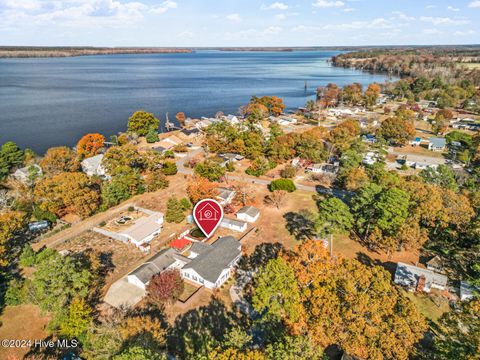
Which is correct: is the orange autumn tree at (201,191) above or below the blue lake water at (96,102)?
below

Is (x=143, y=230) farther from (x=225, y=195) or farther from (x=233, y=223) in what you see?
(x=225, y=195)

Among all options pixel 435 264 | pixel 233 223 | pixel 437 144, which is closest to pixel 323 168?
pixel 233 223

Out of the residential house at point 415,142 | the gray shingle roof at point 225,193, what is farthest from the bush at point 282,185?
the residential house at point 415,142

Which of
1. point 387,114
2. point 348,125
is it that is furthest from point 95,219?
point 387,114

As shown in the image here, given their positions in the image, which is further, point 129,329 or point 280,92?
point 280,92

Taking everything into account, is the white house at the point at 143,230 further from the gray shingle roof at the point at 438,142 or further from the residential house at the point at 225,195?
the gray shingle roof at the point at 438,142

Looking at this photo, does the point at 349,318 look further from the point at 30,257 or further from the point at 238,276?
the point at 30,257
